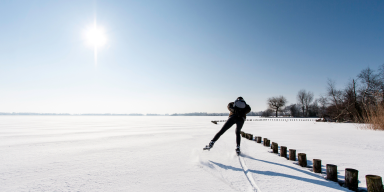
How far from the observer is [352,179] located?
2.42 meters

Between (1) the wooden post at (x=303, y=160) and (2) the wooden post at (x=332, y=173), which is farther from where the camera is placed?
(1) the wooden post at (x=303, y=160)

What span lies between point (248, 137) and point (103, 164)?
6218 mm

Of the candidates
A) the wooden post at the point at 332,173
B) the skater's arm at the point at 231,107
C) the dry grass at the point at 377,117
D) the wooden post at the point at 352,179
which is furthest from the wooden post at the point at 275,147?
the dry grass at the point at 377,117

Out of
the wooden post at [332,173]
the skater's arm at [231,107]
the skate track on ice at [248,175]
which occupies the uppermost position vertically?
the skater's arm at [231,107]

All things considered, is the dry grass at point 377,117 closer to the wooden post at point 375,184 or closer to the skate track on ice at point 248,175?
the skate track on ice at point 248,175

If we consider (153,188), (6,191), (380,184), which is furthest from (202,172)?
(6,191)

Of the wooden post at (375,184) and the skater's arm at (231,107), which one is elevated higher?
the skater's arm at (231,107)

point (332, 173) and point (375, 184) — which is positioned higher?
point (375, 184)

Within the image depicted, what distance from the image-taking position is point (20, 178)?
286 cm

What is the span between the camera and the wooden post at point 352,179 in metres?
2.39

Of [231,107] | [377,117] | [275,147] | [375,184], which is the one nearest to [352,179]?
[375,184]

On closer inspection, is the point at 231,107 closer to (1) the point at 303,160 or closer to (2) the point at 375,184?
(1) the point at 303,160

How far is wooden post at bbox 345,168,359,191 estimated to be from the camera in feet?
7.86

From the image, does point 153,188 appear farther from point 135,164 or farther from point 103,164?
point 103,164
